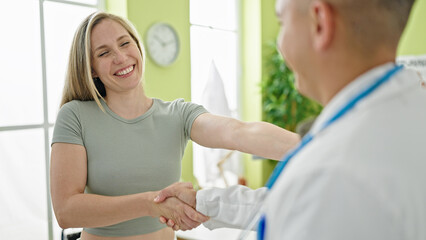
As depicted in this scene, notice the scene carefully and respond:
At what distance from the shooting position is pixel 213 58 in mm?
5109

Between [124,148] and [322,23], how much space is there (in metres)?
1.11

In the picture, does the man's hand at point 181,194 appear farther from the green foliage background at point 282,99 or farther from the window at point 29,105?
the green foliage background at point 282,99

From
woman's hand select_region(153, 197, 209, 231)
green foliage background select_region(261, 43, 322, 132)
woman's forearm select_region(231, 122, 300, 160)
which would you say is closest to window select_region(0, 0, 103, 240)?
woman's hand select_region(153, 197, 209, 231)

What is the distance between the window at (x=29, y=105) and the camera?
2.94 m

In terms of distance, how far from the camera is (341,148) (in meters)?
0.56

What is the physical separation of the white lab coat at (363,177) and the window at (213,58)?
11.7 ft

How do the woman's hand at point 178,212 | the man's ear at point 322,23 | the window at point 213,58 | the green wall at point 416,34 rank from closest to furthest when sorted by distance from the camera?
1. the man's ear at point 322,23
2. the woman's hand at point 178,212
3. the window at point 213,58
4. the green wall at point 416,34

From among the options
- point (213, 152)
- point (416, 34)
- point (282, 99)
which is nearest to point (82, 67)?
point (213, 152)

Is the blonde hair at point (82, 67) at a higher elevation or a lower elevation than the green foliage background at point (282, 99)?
higher

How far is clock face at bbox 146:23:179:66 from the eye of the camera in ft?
13.0

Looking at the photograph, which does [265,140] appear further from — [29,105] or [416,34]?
[416,34]

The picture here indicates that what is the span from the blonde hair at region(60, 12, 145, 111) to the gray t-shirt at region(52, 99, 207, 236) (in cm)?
5

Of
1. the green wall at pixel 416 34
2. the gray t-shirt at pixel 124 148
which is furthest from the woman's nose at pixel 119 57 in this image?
the green wall at pixel 416 34

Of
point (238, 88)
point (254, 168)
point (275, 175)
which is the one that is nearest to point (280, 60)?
point (238, 88)
